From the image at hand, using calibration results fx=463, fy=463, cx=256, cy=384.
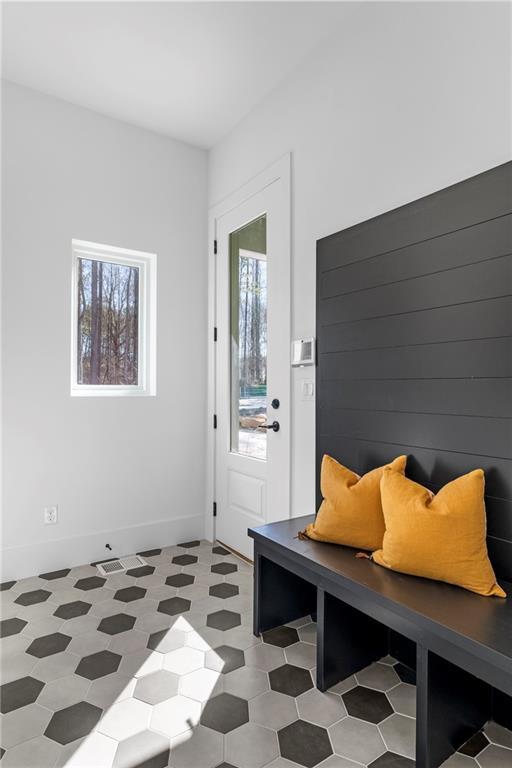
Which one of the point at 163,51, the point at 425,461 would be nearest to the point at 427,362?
the point at 425,461

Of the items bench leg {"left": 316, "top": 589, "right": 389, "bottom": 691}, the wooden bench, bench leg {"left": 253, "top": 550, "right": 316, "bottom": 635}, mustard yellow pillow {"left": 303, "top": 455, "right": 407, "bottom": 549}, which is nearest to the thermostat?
mustard yellow pillow {"left": 303, "top": 455, "right": 407, "bottom": 549}

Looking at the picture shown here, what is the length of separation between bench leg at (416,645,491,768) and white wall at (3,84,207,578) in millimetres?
2177

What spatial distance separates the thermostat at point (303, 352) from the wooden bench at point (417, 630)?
0.84 metres

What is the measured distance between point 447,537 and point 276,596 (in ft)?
3.10

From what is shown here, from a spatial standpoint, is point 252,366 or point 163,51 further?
point 252,366

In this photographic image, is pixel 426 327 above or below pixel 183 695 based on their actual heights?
above

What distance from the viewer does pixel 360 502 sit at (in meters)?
1.78

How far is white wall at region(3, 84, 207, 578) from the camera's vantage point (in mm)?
2686

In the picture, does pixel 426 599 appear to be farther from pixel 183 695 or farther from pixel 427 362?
pixel 183 695

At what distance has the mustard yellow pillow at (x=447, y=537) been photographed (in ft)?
4.68

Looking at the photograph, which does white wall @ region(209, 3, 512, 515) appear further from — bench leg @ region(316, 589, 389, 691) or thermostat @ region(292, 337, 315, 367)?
bench leg @ region(316, 589, 389, 691)

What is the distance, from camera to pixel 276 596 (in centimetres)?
208

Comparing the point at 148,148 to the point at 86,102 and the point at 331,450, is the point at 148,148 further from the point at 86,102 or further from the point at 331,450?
the point at 331,450

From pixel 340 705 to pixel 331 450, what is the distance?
1.00m
